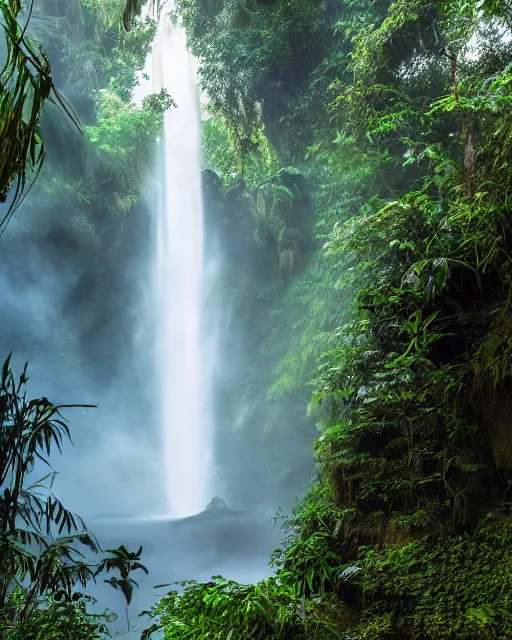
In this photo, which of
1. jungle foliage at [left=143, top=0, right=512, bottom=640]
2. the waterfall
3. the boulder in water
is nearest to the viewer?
jungle foliage at [left=143, top=0, right=512, bottom=640]

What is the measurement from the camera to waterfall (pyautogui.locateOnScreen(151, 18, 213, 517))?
54.7ft

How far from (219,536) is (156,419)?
7098 millimetres

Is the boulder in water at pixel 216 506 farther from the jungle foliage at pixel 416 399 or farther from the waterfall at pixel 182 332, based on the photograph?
the jungle foliage at pixel 416 399

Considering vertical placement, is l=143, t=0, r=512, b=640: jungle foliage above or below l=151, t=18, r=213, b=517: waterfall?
below

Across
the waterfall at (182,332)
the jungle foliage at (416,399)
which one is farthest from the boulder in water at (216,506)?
the jungle foliage at (416,399)

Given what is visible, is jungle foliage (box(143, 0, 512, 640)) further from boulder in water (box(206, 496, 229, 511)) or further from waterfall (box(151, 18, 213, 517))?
waterfall (box(151, 18, 213, 517))

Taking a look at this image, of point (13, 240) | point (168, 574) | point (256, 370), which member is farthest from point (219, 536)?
point (13, 240)

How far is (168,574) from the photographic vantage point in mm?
9945

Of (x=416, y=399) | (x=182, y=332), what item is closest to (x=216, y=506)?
(x=182, y=332)

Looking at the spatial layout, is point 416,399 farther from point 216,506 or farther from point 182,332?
point 182,332

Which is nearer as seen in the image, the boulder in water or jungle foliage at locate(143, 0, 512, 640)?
jungle foliage at locate(143, 0, 512, 640)

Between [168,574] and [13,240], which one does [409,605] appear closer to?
[168,574]

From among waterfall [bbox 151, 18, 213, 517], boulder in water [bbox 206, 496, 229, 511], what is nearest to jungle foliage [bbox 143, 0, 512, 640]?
boulder in water [bbox 206, 496, 229, 511]

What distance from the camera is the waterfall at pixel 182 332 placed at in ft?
54.7
